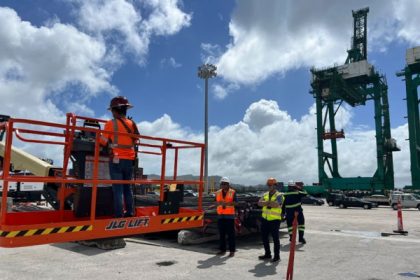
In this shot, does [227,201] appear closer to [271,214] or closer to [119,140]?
[271,214]

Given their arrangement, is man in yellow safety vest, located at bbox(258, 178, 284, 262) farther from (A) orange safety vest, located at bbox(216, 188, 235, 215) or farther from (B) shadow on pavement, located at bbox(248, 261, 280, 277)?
(A) orange safety vest, located at bbox(216, 188, 235, 215)

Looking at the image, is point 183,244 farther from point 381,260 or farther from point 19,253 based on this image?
point 381,260

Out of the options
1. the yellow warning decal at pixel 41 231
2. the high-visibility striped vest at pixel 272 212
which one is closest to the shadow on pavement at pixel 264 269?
the high-visibility striped vest at pixel 272 212

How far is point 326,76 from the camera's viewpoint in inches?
2351

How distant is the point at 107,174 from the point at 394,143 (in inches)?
2401

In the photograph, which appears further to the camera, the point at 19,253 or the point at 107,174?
the point at 19,253

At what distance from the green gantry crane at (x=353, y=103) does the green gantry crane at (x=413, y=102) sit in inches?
131

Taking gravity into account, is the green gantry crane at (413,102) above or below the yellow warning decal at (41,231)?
above

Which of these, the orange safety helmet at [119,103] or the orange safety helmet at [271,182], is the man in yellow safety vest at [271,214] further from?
the orange safety helmet at [119,103]

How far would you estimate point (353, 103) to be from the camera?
63031 millimetres

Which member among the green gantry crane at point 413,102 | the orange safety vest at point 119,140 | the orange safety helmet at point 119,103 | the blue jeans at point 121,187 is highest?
the green gantry crane at point 413,102

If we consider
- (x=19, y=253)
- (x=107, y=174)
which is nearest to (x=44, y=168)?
(x=107, y=174)

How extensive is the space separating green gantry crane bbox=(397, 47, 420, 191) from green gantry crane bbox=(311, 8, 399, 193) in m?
3.33

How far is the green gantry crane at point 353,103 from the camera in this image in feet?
188
